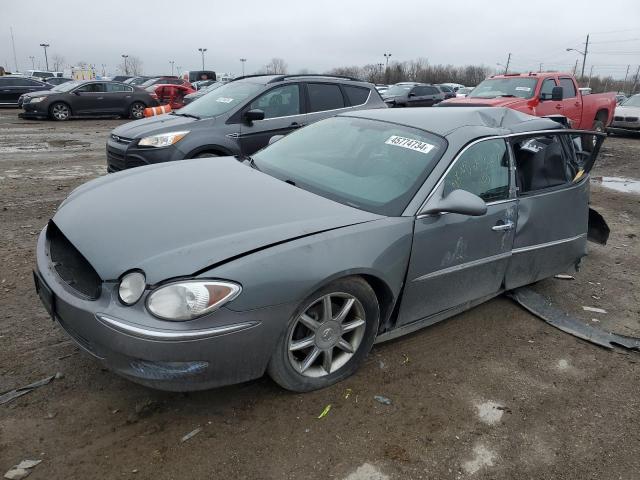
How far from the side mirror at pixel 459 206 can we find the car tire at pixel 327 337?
0.65m

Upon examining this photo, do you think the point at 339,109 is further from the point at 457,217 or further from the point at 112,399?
the point at 112,399

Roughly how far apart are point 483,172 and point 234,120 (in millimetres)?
4028

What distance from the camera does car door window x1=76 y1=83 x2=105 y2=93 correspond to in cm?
1759

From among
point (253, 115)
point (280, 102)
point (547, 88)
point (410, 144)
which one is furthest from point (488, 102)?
point (410, 144)

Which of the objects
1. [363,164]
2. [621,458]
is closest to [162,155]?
[363,164]

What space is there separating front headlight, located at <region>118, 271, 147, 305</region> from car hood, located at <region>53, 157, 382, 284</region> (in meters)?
0.04

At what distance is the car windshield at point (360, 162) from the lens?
3.17m

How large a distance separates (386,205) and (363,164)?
0.54 meters

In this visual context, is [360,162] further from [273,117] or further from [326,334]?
[273,117]

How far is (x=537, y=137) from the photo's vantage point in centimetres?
391

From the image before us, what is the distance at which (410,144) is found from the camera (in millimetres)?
3451

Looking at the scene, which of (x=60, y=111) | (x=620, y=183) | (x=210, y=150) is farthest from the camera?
(x=60, y=111)

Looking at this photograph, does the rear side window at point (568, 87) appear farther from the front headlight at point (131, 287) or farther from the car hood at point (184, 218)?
the front headlight at point (131, 287)

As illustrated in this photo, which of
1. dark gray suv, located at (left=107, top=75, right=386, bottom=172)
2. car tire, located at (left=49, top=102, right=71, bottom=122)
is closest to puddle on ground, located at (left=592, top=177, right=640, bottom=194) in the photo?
dark gray suv, located at (left=107, top=75, right=386, bottom=172)
